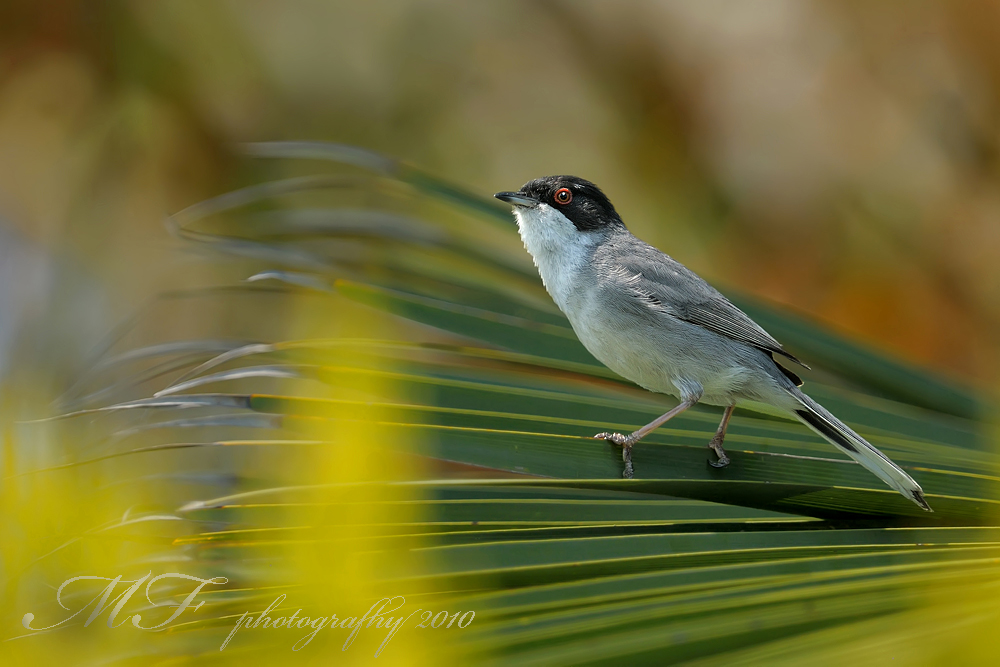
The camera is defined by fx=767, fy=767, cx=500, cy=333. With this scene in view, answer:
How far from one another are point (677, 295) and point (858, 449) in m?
0.79

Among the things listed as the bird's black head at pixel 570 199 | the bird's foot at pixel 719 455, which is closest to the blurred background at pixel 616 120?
the bird's black head at pixel 570 199

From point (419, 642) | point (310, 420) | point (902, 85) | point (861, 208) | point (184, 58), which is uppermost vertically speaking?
point (184, 58)

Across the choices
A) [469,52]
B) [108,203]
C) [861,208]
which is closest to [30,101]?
[108,203]

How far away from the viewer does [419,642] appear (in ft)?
3.97

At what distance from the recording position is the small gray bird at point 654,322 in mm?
2166

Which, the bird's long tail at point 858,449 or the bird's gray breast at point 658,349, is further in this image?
the bird's gray breast at point 658,349

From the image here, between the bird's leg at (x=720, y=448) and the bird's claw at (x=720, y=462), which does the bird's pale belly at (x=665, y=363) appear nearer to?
the bird's leg at (x=720, y=448)

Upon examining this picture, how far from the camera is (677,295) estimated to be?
2.38 m

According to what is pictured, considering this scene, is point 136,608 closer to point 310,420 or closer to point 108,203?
point 310,420

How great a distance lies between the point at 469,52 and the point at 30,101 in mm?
3892

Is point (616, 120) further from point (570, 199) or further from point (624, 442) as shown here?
point (624, 442)

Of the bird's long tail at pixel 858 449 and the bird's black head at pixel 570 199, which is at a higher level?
the bird's black head at pixel 570 199

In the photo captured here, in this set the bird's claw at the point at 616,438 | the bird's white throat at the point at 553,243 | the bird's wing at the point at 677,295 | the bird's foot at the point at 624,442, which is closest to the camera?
the bird's foot at the point at 624,442

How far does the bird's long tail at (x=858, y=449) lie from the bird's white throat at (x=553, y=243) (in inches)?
31.2
